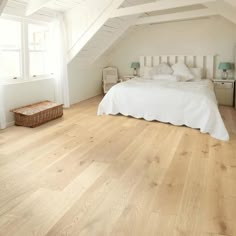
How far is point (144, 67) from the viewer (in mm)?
6477

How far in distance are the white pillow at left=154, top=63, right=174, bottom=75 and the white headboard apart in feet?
1.35

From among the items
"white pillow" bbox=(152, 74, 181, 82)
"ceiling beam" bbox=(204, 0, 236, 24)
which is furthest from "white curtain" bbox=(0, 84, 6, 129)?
"ceiling beam" bbox=(204, 0, 236, 24)

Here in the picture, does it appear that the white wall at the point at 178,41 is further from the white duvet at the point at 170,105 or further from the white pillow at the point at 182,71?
the white duvet at the point at 170,105

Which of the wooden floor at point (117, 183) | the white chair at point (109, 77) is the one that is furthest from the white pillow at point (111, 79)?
the wooden floor at point (117, 183)

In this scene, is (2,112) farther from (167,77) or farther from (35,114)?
(167,77)

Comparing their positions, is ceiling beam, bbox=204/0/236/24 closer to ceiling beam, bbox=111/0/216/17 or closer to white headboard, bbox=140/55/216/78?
ceiling beam, bbox=111/0/216/17

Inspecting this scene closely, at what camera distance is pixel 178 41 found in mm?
6168

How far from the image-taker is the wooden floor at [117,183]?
65.0 inches

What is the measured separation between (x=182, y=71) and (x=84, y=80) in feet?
8.46

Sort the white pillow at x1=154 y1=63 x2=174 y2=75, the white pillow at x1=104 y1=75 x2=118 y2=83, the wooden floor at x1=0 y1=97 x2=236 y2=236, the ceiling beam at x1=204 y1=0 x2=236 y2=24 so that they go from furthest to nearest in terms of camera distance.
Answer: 1. the white pillow at x1=104 y1=75 x2=118 y2=83
2. the white pillow at x1=154 y1=63 x2=174 y2=75
3. the ceiling beam at x1=204 y1=0 x2=236 y2=24
4. the wooden floor at x1=0 y1=97 x2=236 y2=236

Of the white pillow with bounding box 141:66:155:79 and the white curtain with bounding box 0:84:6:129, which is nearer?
the white curtain with bounding box 0:84:6:129

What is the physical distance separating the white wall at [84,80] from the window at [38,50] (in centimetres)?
71

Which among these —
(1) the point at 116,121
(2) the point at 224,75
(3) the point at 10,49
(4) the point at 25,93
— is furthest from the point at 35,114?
(2) the point at 224,75

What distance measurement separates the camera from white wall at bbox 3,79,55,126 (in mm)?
4137
